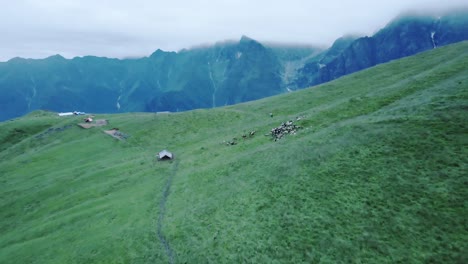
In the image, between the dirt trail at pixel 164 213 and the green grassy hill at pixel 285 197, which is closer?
the green grassy hill at pixel 285 197

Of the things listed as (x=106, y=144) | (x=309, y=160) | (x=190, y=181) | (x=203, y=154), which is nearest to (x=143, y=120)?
(x=106, y=144)

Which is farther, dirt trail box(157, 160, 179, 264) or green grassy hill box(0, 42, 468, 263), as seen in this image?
dirt trail box(157, 160, 179, 264)

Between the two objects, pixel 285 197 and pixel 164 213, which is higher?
pixel 285 197

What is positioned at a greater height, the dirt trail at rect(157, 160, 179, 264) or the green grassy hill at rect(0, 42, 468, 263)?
the green grassy hill at rect(0, 42, 468, 263)

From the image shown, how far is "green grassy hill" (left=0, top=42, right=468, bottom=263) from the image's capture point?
29047 millimetres

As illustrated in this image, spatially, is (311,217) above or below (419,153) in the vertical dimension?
below

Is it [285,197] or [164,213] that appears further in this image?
[164,213]

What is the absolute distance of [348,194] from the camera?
34750 mm

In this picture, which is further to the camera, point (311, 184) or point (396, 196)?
point (311, 184)

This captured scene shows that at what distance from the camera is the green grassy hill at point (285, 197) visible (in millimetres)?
29047

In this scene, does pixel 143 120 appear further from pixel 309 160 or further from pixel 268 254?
pixel 268 254

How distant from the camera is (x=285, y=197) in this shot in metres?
38.1

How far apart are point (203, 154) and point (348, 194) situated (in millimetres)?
39340

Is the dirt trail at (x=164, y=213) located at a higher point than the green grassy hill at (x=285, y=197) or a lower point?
lower
